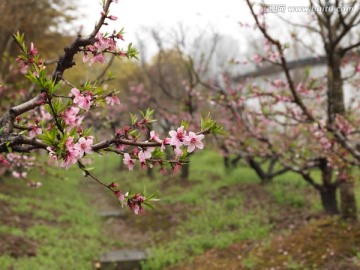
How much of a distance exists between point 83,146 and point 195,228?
785 centimetres

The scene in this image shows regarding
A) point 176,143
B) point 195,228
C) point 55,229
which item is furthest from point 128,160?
point 55,229

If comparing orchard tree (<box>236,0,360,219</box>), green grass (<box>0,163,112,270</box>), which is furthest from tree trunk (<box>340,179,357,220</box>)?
green grass (<box>0,163,112,270</box>)

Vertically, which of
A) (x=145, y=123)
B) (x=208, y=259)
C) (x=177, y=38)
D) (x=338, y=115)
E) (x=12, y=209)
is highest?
(x=177, y=38)

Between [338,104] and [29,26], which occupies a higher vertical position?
[29,26]

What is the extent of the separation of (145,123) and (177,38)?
40.6ft

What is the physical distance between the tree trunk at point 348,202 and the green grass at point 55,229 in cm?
482

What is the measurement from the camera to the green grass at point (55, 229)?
304 inches

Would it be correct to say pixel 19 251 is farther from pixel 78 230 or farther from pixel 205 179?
pixel 205 179

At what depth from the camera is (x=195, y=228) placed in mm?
9969

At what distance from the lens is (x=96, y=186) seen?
63.6 ft

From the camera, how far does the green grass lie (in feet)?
25.3

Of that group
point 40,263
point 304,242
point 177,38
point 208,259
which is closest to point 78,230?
point 40,263

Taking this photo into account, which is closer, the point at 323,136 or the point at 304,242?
the point at 323,136

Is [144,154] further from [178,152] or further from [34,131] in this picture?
[34,131]
